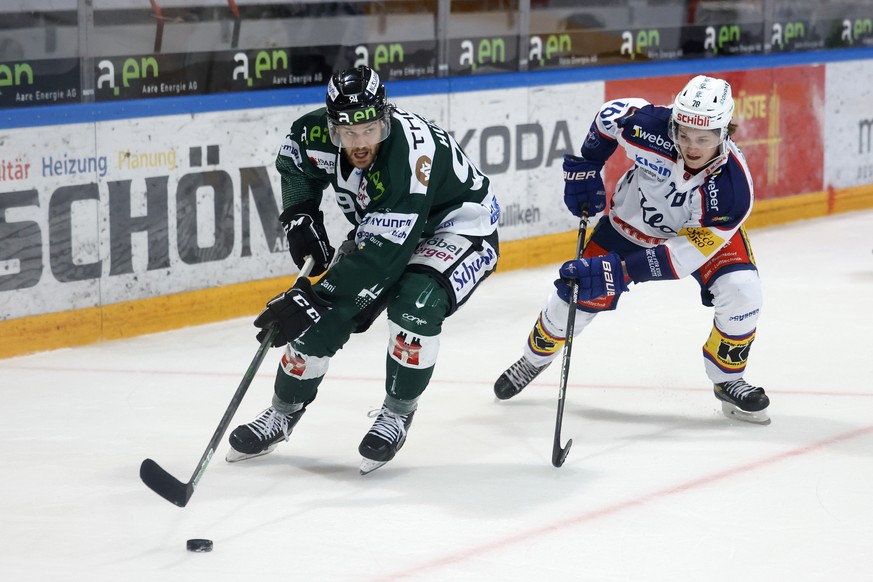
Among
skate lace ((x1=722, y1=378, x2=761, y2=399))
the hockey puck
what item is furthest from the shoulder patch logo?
skate lace ((x1=722, y1=378, x2=761, y2=399))

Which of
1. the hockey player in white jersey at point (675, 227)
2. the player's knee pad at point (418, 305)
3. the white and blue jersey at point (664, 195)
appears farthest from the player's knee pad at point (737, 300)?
the player's knee pad at point (418, 305)

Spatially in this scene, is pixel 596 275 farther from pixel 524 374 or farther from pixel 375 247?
pixel 375 247

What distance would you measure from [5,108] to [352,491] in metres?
2.34

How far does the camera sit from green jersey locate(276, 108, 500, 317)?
3699 mm

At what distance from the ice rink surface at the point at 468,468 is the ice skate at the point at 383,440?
52 millimetres

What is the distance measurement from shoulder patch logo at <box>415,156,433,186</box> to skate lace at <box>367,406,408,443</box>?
2.13ft

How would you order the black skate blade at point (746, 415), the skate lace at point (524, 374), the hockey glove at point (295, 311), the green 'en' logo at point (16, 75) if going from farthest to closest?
the green 'en' logo at point (16, 75)
the skate lace at point (524, 374)
the black skate blade at point (746, 415)
the hockey glove at point (295, 311)

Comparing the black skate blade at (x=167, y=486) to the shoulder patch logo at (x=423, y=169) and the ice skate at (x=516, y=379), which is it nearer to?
the shoulder patch logo at (x=423, y=169)

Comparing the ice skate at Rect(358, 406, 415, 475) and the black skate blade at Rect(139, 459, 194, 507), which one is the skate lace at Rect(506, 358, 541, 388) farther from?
the black skate blade at Rect(139, 459, 194, 507)

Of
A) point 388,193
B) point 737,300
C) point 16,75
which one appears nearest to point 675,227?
point 737,300

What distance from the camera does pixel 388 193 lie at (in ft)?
12.1

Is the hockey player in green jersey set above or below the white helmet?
below

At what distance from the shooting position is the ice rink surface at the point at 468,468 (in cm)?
327

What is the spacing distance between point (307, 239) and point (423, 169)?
1.27 feet
